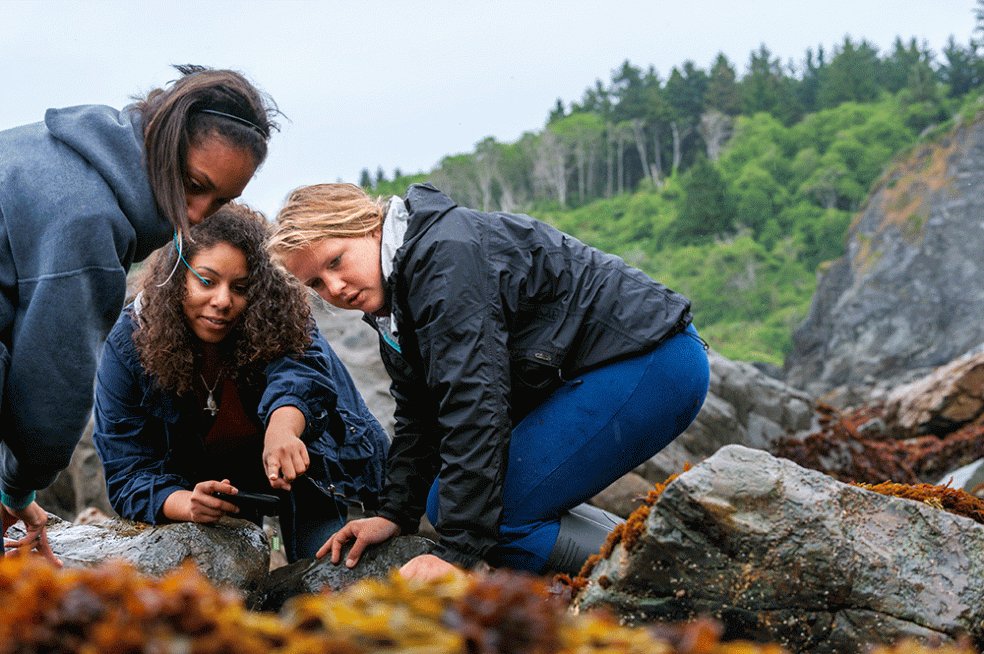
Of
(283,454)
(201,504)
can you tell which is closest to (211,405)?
(201,504)

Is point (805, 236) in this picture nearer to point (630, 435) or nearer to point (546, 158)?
point (546, 158)

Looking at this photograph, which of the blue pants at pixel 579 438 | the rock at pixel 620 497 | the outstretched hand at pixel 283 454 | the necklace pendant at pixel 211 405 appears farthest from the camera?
the rock at pixel 620 497

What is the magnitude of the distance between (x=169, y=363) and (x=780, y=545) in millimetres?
2738

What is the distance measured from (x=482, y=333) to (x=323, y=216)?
825 millimetres

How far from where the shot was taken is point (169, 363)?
12.1ft

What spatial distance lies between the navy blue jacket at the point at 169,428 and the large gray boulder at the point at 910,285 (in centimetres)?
2103

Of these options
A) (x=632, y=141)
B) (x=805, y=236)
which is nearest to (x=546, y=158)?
(x=632, y=141)

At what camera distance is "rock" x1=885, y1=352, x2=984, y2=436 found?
995 cm

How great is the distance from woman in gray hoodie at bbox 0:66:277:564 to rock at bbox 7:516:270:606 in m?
0.56

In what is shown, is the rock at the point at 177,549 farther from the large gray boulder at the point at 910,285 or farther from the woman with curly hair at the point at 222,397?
the large gray boulder at the point at 910,285

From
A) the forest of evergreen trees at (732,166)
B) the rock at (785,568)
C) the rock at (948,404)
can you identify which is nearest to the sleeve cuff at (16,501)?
the rock at (785,568)

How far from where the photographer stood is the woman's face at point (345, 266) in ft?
10.1

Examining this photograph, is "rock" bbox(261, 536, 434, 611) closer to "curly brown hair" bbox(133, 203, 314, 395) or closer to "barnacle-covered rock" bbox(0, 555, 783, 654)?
"curly brown hair" bbox(133, 203, 314, 395)

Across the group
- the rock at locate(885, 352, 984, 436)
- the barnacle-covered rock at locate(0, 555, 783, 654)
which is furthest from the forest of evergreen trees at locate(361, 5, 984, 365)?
the barnacle-covered rock at locate(0, 555, 783, 654)
